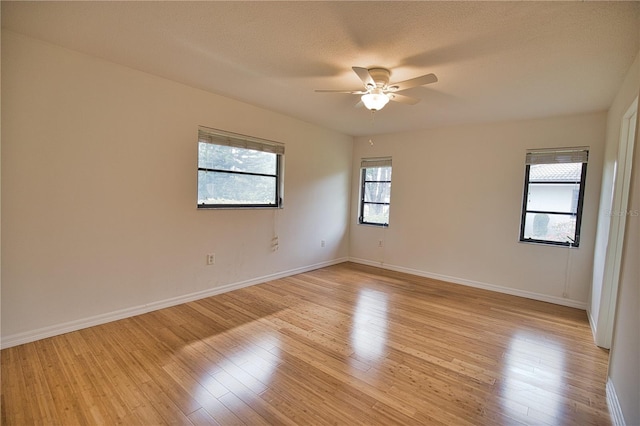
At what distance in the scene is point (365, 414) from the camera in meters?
1.76

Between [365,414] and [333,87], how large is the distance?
2.78 m

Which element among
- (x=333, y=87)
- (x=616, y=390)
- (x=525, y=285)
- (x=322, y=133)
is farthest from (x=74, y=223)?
(x=525, y=285)

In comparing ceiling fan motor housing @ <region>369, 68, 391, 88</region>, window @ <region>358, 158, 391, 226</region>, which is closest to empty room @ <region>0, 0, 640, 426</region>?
ceiling fan motor housing @ <region>369, 68, 391, 88</region>

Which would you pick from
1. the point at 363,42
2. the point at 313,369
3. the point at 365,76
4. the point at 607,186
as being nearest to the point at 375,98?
the point at 365,76

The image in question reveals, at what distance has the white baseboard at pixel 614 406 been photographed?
66.4 inches

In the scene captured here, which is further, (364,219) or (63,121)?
(364,219)

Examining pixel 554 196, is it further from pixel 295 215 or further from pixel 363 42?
pixel 295 215

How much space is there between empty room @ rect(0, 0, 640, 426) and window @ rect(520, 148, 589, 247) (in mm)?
25

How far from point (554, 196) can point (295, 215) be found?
3457 mm

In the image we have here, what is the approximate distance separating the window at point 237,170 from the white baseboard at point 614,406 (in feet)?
12.1

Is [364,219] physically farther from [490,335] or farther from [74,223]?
[74,223]

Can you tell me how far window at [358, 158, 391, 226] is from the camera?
17.5 ft

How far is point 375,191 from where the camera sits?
5512 millimetres

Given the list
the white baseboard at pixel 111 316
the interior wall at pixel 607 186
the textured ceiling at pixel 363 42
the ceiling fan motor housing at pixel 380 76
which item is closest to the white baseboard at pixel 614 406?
the interior wall at pixel 607 186
